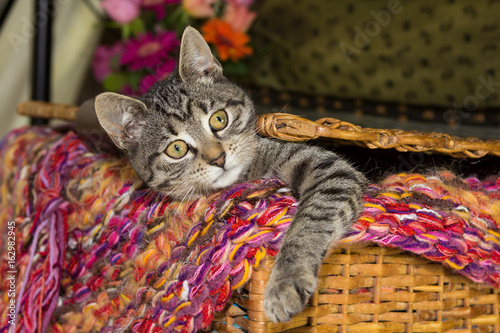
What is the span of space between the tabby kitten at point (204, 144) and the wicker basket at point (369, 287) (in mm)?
115

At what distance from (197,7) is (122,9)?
1.03ft

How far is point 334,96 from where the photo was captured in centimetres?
225

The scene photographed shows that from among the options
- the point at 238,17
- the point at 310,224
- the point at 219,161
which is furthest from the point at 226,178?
the point at 238,17

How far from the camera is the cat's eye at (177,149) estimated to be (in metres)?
0.99

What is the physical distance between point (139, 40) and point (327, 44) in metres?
0.96

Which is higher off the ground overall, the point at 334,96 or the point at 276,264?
the point at 334,96

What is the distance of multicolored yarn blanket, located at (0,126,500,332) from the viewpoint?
70 cm

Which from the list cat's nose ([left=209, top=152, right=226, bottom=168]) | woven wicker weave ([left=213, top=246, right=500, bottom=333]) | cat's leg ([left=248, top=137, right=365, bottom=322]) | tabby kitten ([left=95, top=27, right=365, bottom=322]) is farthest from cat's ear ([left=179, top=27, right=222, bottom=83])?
woven wicker weave ([left=213, top=246, right=500, bottom=333])

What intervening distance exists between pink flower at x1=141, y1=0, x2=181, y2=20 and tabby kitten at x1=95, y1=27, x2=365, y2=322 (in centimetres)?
77

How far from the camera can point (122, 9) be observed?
175 cm

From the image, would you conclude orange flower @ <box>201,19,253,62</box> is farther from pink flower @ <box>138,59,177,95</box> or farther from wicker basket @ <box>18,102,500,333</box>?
wicker basket @ <box>18,102,500,333</box>

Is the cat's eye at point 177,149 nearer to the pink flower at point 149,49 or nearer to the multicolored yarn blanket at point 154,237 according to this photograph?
the multicolored yarn blanket at point 154,237

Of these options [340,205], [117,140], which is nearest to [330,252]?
[340,205]

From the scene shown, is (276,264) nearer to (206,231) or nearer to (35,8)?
(206,231)
